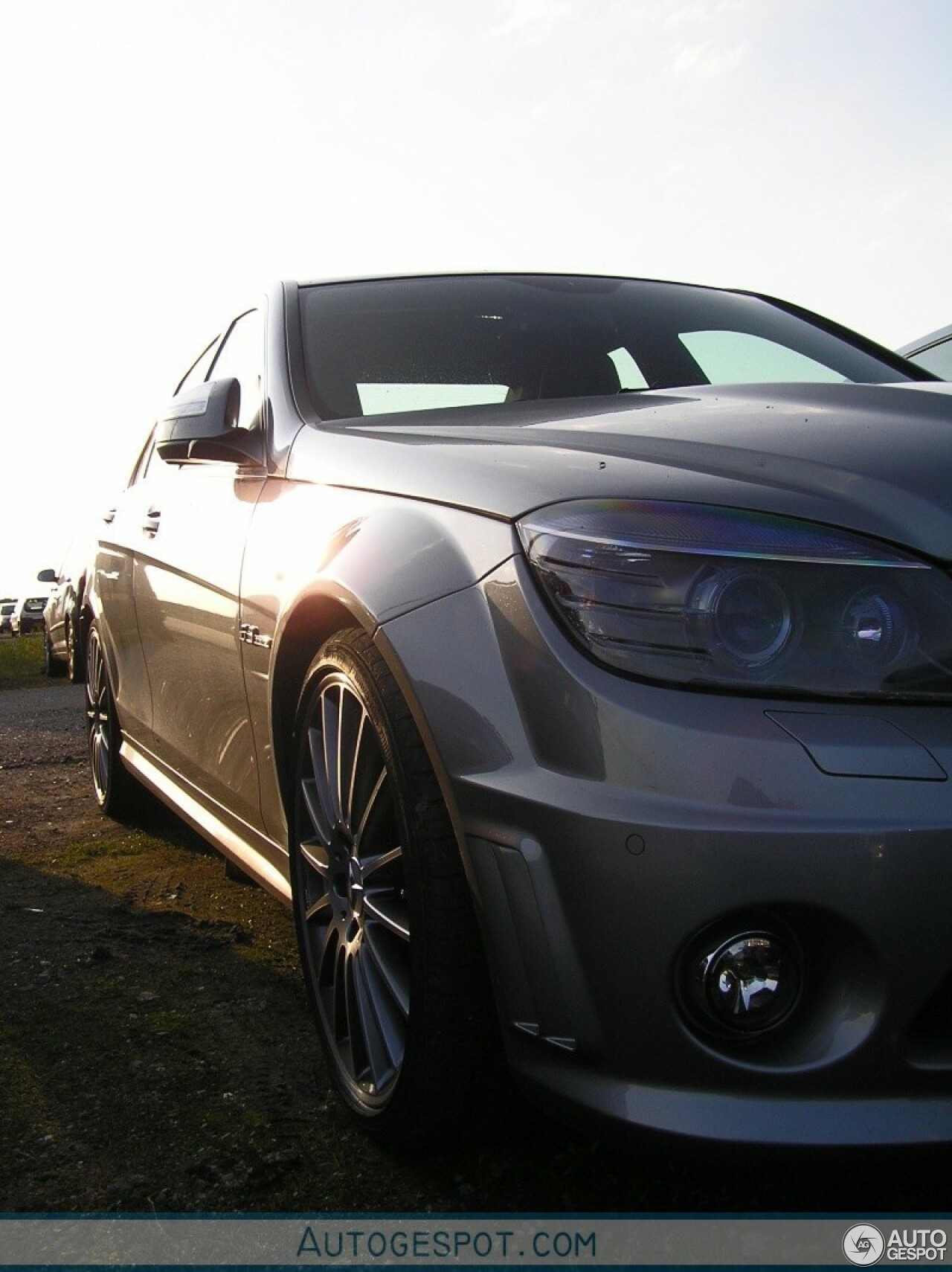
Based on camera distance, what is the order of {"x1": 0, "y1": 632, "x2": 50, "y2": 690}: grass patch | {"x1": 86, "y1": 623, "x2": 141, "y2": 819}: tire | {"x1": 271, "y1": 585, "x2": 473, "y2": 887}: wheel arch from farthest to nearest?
{"x1": 0, "y1": 632, "x2": 50, "y2": 690}: grass patch → {"x1": 86, "y1": 623, "x2": 141, "y2": 819}: tire → {"x1": 271, "y1": 585, "x2": 473, "y2": 887}: wheel arch

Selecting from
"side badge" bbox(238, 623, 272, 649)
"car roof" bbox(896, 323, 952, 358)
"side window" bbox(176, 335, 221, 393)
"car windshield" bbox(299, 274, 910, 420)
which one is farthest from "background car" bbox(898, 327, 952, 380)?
"side badge" bbox(238, 623, 272, 649)

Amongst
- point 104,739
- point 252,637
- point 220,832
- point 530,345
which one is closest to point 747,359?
point 530,345

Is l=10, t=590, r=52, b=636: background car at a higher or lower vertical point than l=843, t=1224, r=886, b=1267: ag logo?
lower

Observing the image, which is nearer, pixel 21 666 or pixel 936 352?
pixel 936 352

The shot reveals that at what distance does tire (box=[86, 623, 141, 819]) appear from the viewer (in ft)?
14.7

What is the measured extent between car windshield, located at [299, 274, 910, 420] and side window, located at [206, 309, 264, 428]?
15 centimetres

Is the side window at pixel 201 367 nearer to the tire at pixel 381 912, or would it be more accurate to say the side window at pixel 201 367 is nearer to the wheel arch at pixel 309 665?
the wheel arch at pixel 309 665

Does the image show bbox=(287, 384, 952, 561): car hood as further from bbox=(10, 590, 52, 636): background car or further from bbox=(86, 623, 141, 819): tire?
bbox=(10, 590, 52, 636): background car

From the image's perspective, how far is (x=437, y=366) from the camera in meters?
2.91

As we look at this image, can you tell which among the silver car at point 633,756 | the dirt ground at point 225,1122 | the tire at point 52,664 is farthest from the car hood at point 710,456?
the tire at point 52,664

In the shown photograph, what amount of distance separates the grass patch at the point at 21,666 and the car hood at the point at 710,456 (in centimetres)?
1128

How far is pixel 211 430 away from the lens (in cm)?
274

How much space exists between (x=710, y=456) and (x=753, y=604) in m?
0.28

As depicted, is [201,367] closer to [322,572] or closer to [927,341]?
[322,572]
